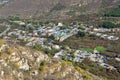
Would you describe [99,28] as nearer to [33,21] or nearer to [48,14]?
[33,21]

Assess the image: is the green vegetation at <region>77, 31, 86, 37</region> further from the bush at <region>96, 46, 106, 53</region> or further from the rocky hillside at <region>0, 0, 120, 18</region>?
the rocky hillside at <region>0, 0, 120, 18</region>

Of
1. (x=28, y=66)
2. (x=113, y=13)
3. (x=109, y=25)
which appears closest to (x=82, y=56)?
(x=109, y=25)

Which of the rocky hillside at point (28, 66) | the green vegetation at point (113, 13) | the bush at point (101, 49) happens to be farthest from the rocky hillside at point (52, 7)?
the rocky hillside at point (28, 66)

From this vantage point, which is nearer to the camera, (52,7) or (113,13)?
(113,13)

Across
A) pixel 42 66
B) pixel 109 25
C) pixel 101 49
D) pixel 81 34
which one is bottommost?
pixel 109 25

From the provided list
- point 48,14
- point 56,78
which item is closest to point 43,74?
point 56,78

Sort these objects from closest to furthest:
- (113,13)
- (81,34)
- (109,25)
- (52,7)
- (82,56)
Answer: (82,56), (81,34), (109,25), (113,13), (52,7)

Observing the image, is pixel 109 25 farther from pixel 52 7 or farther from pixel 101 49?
pixel 52 7

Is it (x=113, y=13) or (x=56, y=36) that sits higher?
(x=56, y=36)

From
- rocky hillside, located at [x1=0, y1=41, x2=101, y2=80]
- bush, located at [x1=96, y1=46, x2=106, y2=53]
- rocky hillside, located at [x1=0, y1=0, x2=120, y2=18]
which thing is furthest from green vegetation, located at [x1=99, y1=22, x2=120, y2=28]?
rocky hillside, located at [x1=0, y1=41, x2=101, y2=80]
